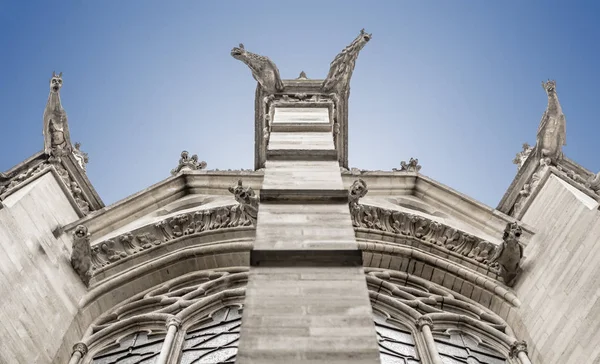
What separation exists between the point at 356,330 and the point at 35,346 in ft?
15.3

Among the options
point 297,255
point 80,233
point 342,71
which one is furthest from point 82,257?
point 342,71

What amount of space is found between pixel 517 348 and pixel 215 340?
132 inches

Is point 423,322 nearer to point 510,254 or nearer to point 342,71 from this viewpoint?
point 510,254

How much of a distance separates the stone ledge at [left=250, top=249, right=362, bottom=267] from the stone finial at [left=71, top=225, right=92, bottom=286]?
4.87m

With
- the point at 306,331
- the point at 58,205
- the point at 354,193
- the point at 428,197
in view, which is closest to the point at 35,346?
the point at 58,205

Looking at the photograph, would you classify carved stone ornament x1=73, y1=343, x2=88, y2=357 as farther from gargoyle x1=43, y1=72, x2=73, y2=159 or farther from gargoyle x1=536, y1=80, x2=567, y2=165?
gargoyle x1=536, y1=80, x2=567, y2=165

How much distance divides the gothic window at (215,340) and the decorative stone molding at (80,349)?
3.74 ft

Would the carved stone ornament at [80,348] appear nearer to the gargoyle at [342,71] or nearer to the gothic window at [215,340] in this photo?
the gothic window at [215,340]

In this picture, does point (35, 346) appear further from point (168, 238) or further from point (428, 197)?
point (428, 197)

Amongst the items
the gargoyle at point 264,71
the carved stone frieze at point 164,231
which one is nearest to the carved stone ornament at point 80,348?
the carved stone frieze at point 164,231

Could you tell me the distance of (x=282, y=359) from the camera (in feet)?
13.5

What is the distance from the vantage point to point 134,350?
863 cm

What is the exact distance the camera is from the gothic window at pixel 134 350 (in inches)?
331

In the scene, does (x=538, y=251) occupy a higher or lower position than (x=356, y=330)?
higher
